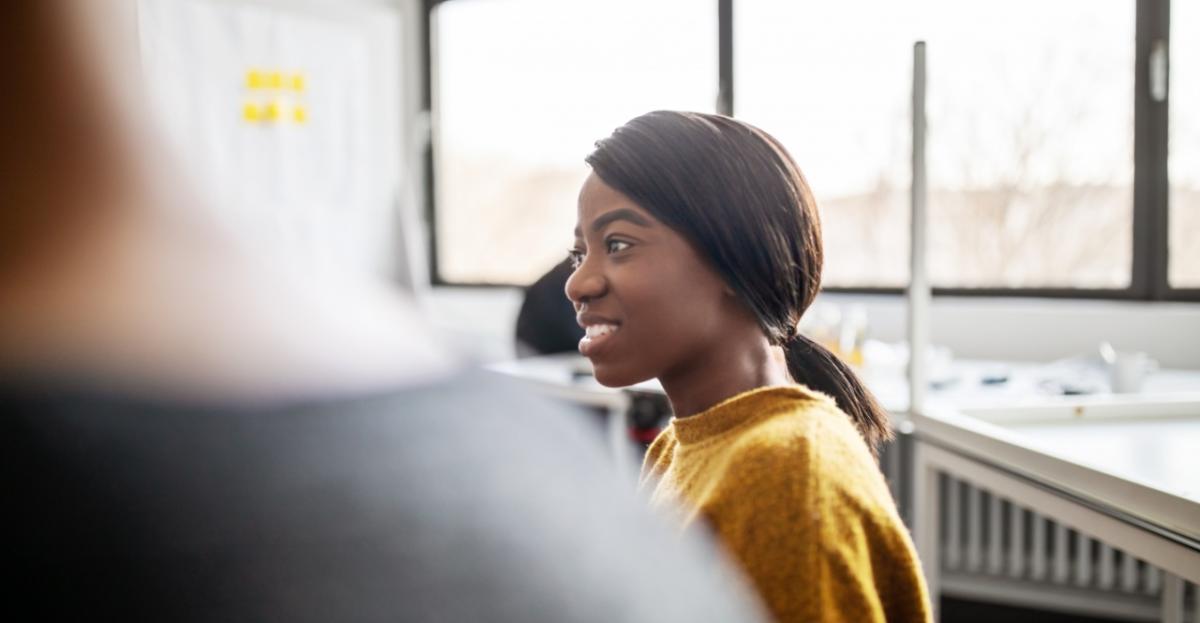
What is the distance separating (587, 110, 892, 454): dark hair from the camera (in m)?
0.59

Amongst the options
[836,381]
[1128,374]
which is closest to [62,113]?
[836,381]

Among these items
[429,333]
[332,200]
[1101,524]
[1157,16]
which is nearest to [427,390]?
[429,333]

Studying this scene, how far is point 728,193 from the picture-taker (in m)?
0.59

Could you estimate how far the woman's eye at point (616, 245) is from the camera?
2.00 feet

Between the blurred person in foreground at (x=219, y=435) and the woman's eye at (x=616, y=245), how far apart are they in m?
0.32

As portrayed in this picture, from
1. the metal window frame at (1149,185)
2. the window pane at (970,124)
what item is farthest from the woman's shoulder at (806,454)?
the metal window frame at (1149,185)

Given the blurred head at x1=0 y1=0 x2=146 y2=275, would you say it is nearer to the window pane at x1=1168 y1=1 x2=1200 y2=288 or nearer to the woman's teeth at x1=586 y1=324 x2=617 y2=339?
the woman's teeth at x1=586 y1=324 x2=617 y2=339

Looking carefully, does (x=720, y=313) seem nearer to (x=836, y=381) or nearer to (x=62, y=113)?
(x=836, y=381)

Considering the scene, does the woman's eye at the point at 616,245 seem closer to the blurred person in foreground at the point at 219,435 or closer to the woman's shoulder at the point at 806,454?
the woman's shoulder at the point at 806,454

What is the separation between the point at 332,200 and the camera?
378mm

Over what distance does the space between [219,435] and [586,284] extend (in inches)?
14.8

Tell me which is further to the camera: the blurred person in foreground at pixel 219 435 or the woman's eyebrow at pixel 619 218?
the woman's eyebrow at pixel 619 218

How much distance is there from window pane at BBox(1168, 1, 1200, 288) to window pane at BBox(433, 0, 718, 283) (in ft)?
4.31

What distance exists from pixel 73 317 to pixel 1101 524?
1258 millimetres
